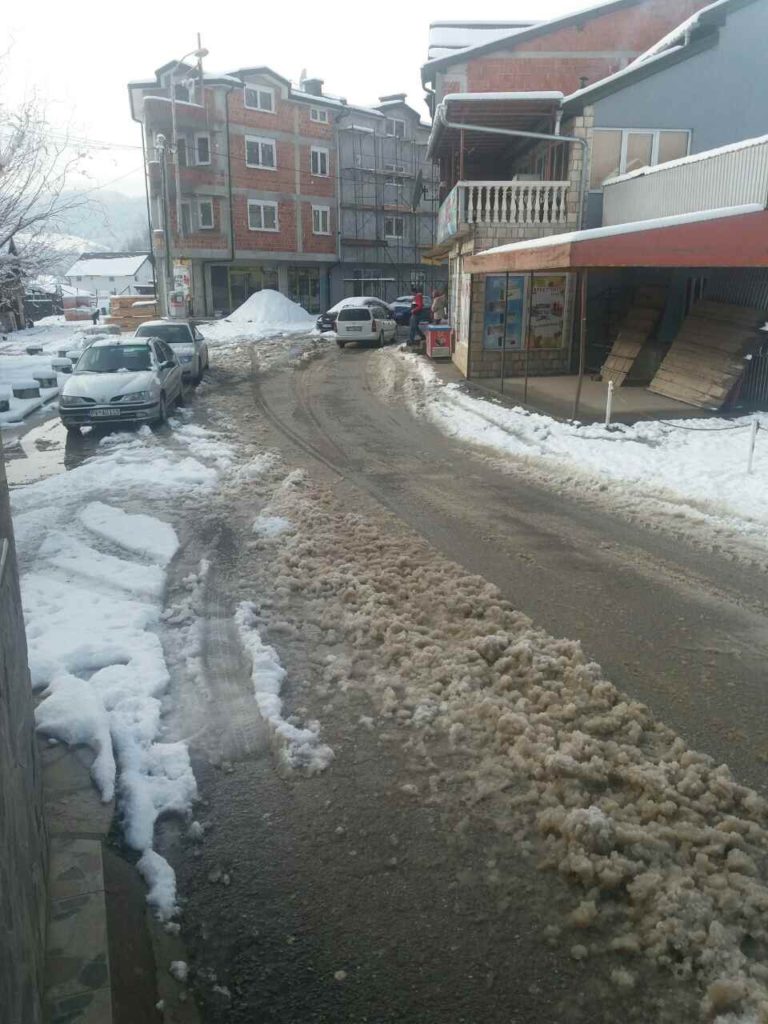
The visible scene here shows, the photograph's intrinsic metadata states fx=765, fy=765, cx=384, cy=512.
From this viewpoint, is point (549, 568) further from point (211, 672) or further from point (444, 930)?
point (444, 930)

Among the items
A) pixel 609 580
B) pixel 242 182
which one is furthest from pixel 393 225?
pixel 609 580

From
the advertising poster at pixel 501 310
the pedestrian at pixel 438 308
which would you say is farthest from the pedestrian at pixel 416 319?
the advertising poster at pixel 501 310

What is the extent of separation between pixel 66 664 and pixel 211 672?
1013 mm

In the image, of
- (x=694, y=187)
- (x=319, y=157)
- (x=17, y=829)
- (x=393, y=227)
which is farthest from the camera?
(x=393, y=227)

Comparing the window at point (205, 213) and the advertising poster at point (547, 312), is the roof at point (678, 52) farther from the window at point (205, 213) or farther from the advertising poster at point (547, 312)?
the window at point (205, 213)

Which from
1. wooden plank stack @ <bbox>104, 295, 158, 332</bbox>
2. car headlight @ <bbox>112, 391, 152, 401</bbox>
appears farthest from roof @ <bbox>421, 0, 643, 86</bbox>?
wooden plank stack @ <bbox>104, 295, 158, 332</bbox>

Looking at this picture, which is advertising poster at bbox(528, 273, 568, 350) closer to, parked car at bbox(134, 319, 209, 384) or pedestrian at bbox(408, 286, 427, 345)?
parked car at bbox(134, 319, 209, 384)

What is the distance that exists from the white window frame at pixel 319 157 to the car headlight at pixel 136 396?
41.6m

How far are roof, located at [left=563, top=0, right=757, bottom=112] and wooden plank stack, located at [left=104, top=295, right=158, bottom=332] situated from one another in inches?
1115

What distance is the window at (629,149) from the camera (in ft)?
67.9

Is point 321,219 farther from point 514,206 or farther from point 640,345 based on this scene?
point 640,345

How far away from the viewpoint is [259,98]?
155ft

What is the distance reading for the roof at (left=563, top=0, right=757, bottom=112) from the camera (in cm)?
1972

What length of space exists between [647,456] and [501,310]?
32.8ft
